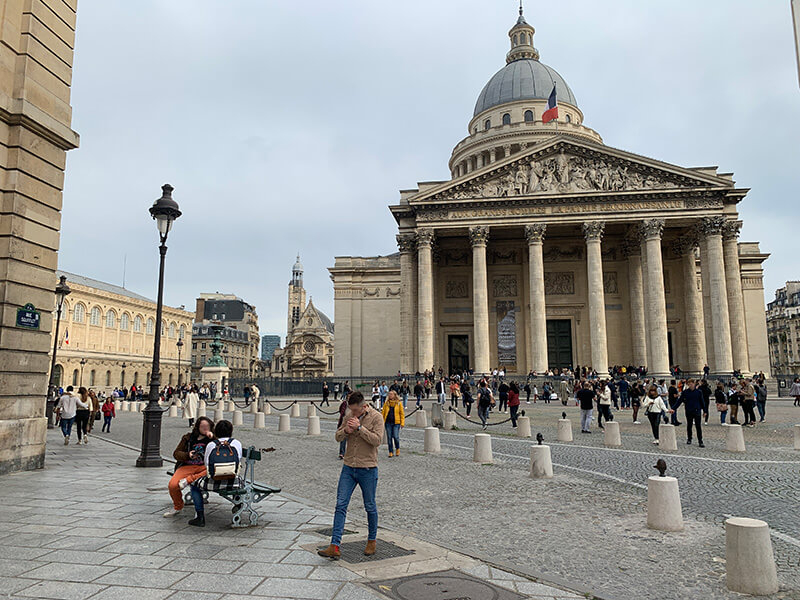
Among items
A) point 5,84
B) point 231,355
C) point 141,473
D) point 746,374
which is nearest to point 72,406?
point 141,473

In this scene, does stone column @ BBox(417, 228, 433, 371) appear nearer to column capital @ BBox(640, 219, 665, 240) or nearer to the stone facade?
column capital @ BBox(640, 219, 665, 240)

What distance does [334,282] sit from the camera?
56312 mm

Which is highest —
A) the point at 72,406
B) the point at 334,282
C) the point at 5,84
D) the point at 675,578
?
the point at 334,282

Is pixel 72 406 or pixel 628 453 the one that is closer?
pixel 628 453

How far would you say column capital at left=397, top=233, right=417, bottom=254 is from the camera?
145ft

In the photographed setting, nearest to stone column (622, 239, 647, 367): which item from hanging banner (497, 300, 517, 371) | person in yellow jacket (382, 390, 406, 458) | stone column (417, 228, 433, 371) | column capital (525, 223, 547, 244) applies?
column capital (525, 223, 547, 244)

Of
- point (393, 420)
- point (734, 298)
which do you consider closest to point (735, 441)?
point (393, 420)

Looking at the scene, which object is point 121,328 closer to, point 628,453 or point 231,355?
point 231,355

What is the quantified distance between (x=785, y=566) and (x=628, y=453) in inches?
319

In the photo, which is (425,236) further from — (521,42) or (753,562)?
(521,42)

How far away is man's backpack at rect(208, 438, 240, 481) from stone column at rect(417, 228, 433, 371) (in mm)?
34181

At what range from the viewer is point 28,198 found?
37.6ft

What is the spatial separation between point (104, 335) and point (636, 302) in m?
56.0

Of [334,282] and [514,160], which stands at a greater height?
[514,160]
